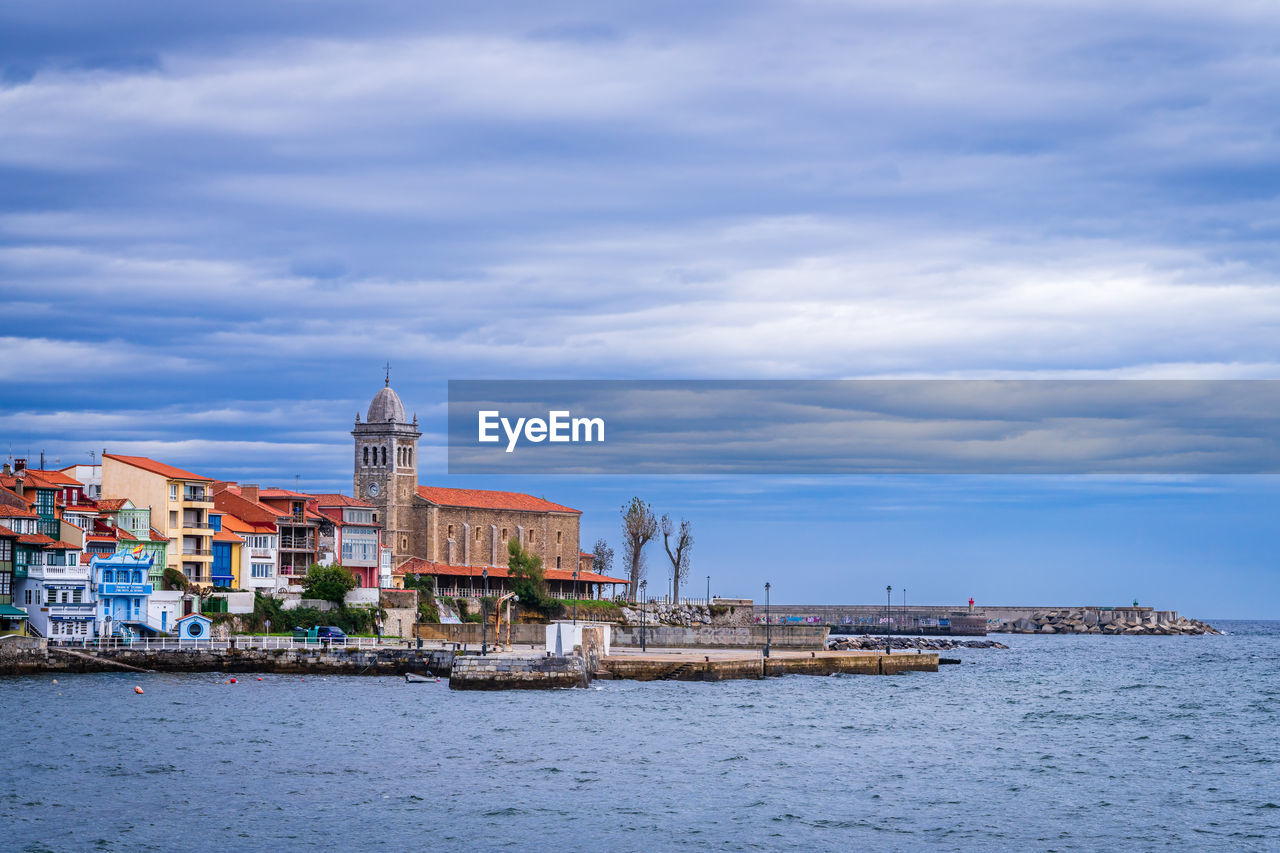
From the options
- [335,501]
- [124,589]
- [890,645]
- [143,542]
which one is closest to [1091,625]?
[890,645]

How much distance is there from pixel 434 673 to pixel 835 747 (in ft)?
93.6

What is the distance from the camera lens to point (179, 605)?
7944 centimetres

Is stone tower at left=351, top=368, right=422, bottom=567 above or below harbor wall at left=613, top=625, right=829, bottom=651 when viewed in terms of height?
above

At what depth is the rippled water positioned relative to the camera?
103ft

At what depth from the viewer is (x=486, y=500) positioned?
11756 cm

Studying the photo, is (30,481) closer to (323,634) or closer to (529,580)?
(323,634)

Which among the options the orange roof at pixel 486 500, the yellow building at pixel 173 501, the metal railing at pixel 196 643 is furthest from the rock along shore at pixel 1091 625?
the metal railing at pixel 196 643

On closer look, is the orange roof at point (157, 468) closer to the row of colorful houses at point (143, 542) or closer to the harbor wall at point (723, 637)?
the row of colorful houses at point (143, 542)

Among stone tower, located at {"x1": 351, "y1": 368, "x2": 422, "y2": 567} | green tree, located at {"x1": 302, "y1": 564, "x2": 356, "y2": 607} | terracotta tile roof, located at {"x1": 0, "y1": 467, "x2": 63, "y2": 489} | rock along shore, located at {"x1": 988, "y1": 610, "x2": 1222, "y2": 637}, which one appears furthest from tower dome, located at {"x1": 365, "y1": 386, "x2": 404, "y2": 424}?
rock along shore, located at {"x1": 988, "y1": 610, "x2": 1222, "y2": 637}

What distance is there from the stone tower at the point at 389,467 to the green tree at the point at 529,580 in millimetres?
9343

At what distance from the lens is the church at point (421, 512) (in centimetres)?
11100

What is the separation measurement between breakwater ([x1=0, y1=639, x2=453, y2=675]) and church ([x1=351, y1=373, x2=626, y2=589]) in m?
34.6

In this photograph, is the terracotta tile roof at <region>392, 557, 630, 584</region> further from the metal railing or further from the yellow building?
the metal railing

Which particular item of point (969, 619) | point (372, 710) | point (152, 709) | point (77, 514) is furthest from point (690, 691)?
point (969, 619)
